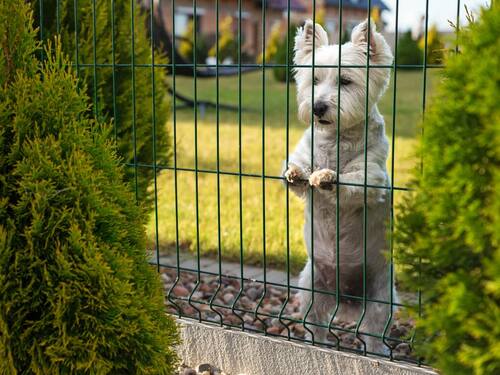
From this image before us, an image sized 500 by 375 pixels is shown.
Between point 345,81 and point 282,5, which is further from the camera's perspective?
point 282,5

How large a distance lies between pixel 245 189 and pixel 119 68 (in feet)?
12.8

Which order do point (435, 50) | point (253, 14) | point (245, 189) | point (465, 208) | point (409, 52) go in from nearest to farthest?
point (465, 208) → point (435, 50) → point (245, 189) → point (409, 52) → point (253, 14)

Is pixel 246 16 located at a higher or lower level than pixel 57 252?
higher

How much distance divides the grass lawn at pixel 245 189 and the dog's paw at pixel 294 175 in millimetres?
167

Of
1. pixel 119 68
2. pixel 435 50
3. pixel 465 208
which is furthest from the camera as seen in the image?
pixel 119 68

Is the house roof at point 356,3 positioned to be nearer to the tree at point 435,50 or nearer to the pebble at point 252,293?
the tree at point 435,50

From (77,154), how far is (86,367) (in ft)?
2.44

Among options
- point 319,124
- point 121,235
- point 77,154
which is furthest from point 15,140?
point 319,124

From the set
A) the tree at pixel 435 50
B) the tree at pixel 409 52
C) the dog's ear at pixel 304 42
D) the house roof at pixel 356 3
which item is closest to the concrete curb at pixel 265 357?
the tree at pixel 435 50

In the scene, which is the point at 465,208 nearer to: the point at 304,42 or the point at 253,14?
the point at 304,42

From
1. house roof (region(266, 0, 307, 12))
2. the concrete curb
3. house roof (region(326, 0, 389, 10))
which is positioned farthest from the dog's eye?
house roof (region(266, 0, 307, 12))

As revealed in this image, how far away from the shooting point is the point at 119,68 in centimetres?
530

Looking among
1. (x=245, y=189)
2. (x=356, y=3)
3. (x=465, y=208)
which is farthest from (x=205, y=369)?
(x=356, y=3)

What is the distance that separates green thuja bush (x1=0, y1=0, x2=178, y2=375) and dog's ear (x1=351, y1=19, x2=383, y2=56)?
1934mm
